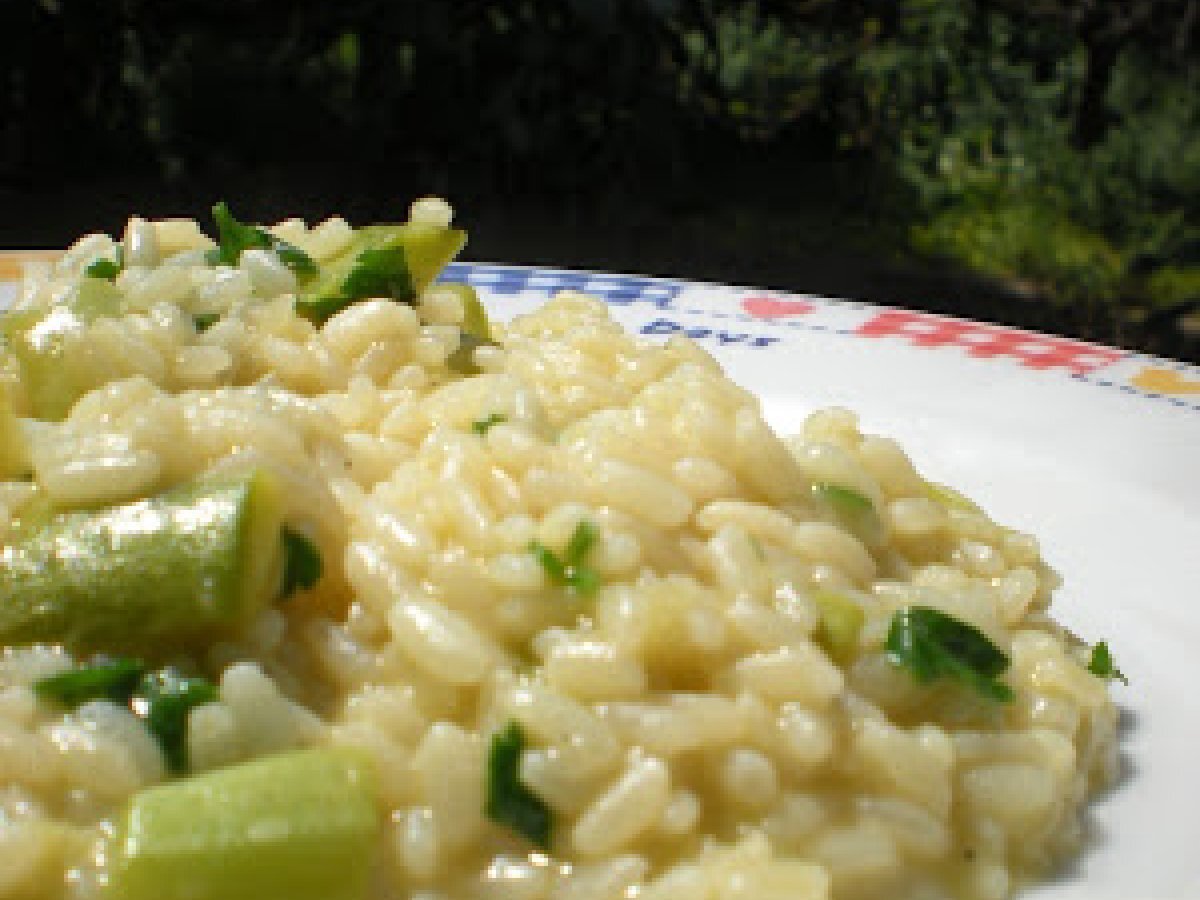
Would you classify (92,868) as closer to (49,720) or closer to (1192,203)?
(49,720)

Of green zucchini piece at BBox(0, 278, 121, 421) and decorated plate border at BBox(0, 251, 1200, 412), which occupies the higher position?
green zucchini piece at BBox(0, 278, 121, 421)

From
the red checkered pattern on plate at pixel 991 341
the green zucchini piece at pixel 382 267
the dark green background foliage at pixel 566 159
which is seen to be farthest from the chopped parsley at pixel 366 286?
the dark green background foliage at pixel 566 159

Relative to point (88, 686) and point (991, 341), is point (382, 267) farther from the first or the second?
point (991, 341)

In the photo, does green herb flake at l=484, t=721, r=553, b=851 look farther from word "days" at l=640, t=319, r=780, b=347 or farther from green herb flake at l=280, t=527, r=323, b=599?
word "days" at l=640, t=319, r=780, b=347

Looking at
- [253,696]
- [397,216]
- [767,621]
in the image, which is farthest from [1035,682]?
[397,216]

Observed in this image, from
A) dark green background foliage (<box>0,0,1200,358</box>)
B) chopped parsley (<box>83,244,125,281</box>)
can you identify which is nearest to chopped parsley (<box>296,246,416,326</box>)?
chopped parsley (<box>83,244,125,281</box>)

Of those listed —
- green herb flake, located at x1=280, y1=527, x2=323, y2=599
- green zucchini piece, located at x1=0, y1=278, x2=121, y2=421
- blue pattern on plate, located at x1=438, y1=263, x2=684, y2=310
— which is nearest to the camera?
green herb flake, located at x1=280, y1=527, x2=323, y2=599

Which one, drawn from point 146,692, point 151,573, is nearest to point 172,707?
point 146,692
